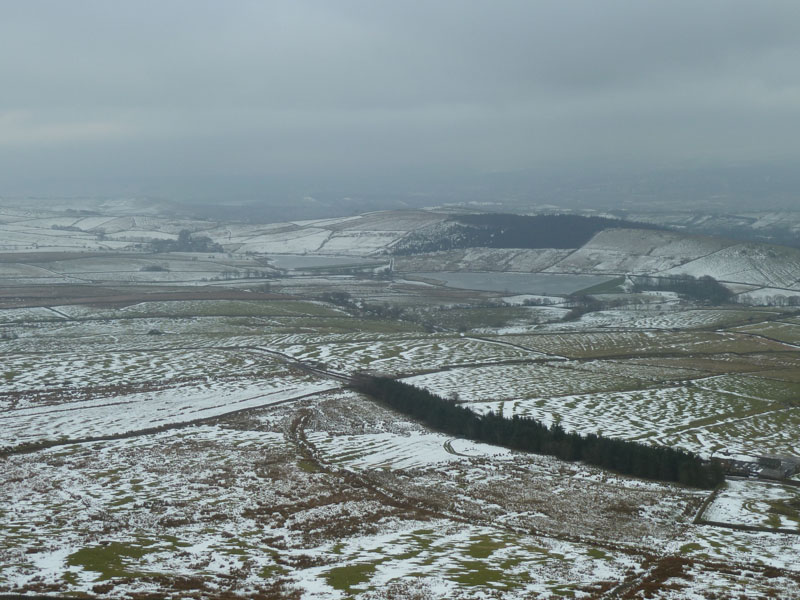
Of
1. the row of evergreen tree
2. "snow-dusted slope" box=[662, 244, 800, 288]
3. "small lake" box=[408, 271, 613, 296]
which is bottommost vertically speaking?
the row of evergreen tree

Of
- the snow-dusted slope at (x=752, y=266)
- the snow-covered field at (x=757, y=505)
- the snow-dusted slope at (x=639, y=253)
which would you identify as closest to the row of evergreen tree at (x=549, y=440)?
the snow-covered field at (x=757, y=505)

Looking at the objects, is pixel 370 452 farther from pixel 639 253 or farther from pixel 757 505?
pixel 639 253

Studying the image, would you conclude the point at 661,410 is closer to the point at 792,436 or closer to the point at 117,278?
the point at 792,436

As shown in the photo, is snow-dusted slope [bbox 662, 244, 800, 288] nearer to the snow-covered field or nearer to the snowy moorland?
the snowy moorland

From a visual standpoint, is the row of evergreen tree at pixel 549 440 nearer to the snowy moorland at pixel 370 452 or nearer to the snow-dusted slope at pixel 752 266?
the snowy moorland at pixel 370 452

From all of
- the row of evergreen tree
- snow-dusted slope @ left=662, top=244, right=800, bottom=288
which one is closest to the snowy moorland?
the row of evergreen tree

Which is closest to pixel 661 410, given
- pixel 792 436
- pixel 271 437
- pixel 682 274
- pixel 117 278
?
pixel 792 436

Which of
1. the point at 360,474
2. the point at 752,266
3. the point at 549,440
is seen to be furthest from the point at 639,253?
the point at 360,474

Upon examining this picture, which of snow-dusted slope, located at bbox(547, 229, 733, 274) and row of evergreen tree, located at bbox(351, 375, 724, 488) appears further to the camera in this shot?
snow-dusted slope, located at bbox(547, 229, 733, 274)
